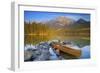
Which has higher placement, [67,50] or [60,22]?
[60,22]

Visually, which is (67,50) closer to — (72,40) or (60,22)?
(72,40)

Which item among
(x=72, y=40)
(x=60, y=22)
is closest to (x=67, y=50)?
(x=72, y=40)

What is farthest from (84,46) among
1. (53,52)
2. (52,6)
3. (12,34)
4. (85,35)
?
(12,34)

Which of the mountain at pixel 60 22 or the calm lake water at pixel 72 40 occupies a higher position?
the mountain at pixel 60 22

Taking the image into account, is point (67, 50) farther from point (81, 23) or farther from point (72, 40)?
point (81, 23)

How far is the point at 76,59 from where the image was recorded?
1.61 m

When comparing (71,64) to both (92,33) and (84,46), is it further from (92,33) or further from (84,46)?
(92,33)

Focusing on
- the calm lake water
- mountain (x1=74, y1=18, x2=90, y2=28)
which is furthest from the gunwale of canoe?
mountain (x1=74, y1=18, x2=90, y2=28)

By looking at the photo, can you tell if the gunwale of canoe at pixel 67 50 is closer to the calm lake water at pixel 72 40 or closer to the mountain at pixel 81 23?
the calm lake water at pixel 72 40

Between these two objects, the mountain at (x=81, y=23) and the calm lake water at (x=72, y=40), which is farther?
the mountain at (x=81, y=23)

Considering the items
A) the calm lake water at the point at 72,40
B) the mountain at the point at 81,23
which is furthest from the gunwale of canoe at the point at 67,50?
the mountain at the point at 81,23

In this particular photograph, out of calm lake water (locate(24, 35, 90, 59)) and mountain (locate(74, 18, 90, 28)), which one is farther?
mountain (locate(74, 18, 90, 28))

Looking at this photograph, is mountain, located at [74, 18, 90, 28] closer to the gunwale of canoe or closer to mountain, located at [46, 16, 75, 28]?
mountain, located at [46, 16, 75, 28]

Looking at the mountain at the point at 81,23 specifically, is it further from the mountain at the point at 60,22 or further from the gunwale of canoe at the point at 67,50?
the gunwale of canoe at the point at 67,50
